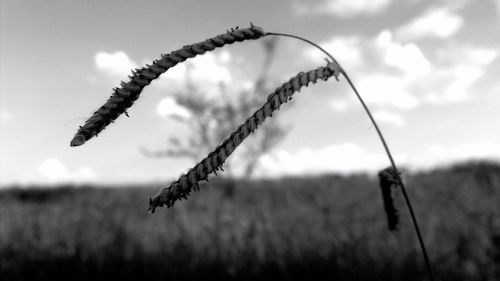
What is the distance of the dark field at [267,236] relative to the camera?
400 centimetres

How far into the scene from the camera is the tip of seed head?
804 mm

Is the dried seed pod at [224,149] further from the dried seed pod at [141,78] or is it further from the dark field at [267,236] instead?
the dark field at [267,236]

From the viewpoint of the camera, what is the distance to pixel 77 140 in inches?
31.8

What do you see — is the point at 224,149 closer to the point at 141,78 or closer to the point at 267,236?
the point at 141,78

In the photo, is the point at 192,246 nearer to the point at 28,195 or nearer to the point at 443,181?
the point at 443,181

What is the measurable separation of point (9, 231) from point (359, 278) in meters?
4.46

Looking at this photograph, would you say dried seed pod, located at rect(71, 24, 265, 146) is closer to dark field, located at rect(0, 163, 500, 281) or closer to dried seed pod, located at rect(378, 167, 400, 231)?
dried seed pod, located at rect(378, 167, 400, 231)

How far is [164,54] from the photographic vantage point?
2.92 feet

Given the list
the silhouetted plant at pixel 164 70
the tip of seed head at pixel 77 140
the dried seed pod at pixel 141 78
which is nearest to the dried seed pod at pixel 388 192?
the silhouetted plant at pixel 164 70

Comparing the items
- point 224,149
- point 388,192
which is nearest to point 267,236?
point 388,192

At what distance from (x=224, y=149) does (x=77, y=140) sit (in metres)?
0.22

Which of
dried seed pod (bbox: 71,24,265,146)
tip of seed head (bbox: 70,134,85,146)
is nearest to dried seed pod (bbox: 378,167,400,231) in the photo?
dried seed pod (bbox: 71,24,265,146)

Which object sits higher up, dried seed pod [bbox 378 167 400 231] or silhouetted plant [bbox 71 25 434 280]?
silhouetted plant [bbox 71 25 434 280]

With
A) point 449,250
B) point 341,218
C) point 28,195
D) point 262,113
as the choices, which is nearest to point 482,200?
point 341,218
